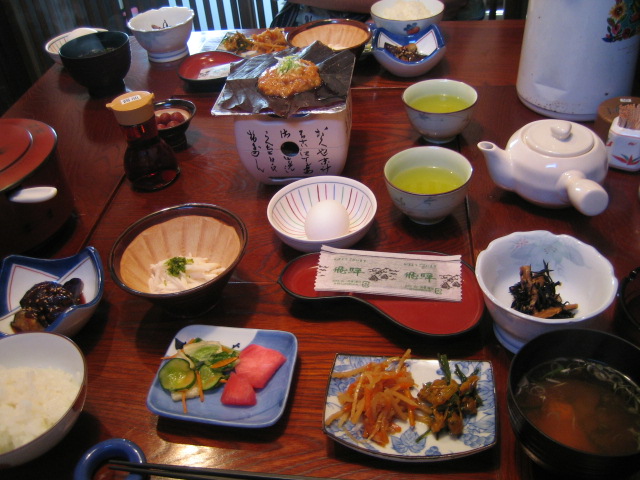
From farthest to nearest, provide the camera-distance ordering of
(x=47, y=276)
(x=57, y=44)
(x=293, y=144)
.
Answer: (x=57, y=44) → (x=293, y=144) → (x=47, y=276)

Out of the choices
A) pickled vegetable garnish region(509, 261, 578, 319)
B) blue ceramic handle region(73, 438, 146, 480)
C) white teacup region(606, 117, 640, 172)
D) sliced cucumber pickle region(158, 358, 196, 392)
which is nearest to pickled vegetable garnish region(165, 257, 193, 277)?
sliced cucumber pickle region(158, 358, 196, 392)

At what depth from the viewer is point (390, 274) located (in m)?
1.30

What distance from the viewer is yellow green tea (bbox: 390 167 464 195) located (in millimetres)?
1515

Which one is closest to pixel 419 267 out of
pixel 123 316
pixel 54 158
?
pixel 123 316

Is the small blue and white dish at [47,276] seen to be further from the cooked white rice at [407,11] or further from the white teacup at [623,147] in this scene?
the cooked white rice at [407,11]

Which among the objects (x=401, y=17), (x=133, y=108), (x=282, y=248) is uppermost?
(x=133, y=108)

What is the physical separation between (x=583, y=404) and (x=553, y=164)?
27.3 inches

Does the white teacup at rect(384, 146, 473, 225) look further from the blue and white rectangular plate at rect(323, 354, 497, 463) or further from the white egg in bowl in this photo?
the blue and white rectangular plate at rect(323, 354, 497, 463)

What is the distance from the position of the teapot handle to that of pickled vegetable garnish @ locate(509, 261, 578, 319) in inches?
8.5

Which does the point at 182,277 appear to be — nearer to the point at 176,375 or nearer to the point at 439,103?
the point at 176,375

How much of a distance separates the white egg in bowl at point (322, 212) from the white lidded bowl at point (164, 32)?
139cm

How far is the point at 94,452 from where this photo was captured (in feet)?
3.24

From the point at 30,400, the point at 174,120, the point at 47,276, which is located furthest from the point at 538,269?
the point at 174,120

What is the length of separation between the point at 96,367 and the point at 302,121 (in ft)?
2.97
